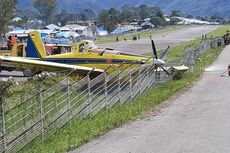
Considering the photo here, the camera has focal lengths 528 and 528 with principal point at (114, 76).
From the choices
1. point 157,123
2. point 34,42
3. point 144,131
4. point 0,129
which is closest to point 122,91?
point 157,123

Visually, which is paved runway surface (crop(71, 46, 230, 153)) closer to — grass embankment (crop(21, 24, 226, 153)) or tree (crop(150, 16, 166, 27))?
grass embankment (crop(21, 24, 226, 153))

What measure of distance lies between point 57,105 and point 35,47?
16.8 m

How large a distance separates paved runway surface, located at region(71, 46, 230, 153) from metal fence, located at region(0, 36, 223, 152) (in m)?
1.09

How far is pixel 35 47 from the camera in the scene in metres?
27.6

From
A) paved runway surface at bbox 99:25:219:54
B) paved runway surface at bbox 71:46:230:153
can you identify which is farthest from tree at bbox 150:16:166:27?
paved runway surface at bbox 71:46:230:153

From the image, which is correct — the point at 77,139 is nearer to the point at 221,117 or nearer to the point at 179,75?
the point at 221,117

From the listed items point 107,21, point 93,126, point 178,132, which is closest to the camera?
point 178,132

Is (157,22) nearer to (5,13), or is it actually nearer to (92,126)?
(5,13)

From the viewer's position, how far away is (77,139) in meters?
10.4

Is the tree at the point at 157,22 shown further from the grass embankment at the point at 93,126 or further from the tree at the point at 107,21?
the grass embankment at the point at 93,126

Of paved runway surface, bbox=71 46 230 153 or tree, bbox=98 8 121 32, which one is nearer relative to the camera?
paved runway surface, bbox=71 46 230 153

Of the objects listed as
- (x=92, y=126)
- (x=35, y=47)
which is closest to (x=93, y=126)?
(x=92, y=126)

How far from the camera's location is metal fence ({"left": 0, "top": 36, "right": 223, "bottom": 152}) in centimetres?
973

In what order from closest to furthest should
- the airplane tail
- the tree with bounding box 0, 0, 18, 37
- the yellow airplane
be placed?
the yellow airplane, the airplane tail, the tree with bounding box 0, 0, 18, 37
